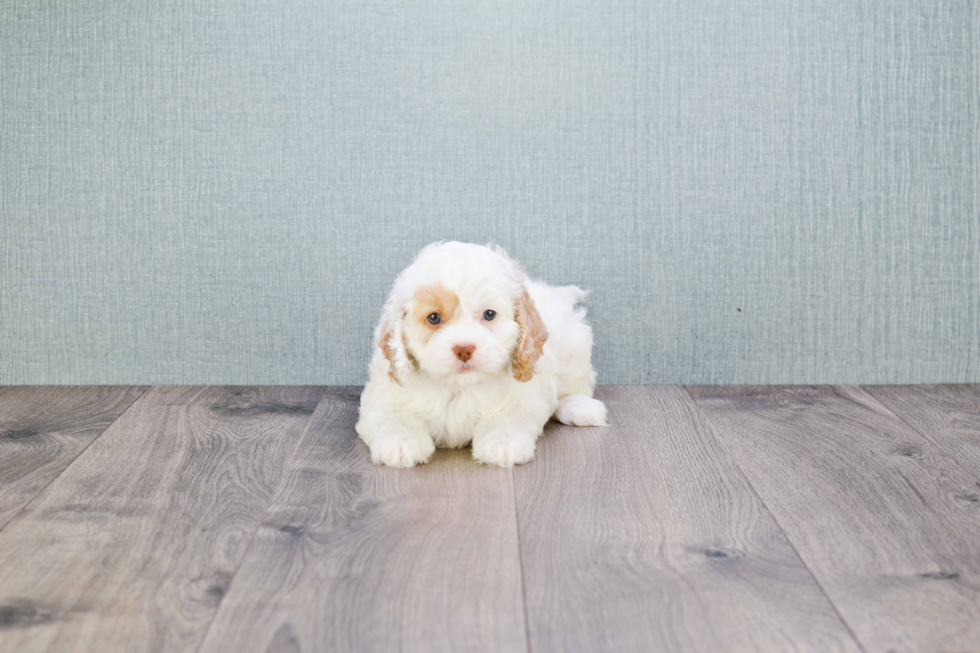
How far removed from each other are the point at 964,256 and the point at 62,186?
2.55 meters

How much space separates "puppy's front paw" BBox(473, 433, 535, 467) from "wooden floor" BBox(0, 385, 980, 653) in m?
0.03

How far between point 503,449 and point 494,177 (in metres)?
0.90

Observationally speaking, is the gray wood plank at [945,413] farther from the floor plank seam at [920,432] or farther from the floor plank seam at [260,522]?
the floor plank seam at [260,522]

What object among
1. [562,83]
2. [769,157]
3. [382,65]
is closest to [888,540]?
[769,157]

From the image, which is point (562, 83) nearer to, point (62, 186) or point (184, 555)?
point (62, 186)

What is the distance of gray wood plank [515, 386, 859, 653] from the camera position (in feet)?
3.75

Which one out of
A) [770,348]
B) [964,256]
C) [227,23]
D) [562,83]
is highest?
[227,23]

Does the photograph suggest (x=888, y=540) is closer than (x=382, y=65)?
Yes

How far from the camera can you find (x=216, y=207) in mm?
2387

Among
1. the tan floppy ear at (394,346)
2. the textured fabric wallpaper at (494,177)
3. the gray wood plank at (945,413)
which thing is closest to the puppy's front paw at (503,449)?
the tan floppy ear at (394,346)

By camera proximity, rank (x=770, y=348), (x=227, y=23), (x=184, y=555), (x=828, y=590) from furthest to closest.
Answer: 1. (x=770, y=348)
2. (x=227, y=23)
3. (x=184, y=555)
4. (x=828, y=590)

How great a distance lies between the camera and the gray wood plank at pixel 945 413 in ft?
6.25

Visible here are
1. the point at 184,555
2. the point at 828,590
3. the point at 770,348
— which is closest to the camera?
the point at 828,590

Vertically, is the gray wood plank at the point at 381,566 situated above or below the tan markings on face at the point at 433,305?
below
